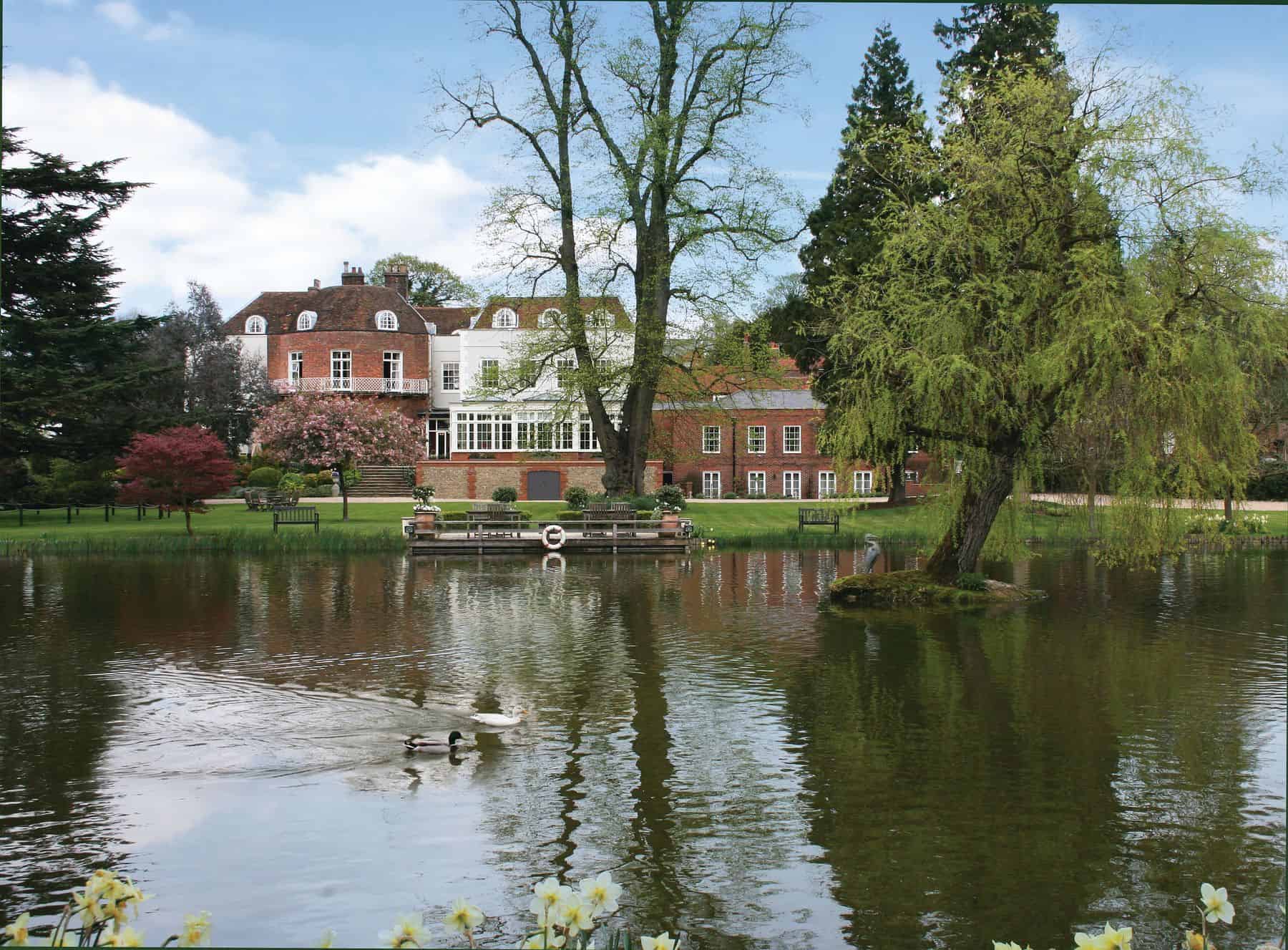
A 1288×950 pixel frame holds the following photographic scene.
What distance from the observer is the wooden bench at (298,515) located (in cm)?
3520

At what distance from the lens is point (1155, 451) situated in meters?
18.3

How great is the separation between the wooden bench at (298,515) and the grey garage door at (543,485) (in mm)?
13166

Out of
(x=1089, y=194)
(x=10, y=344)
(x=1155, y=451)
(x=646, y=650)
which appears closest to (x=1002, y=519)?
(x=1155, y=451)

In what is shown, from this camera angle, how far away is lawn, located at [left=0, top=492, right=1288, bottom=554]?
3127cm

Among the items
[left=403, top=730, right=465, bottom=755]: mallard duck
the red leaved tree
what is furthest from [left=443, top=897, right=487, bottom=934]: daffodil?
the red leaved tree

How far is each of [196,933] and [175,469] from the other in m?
32.2

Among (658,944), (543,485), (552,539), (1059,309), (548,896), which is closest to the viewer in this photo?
(658,944)

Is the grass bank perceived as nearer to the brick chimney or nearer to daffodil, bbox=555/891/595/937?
daffodil, bbox=555/891/595/937

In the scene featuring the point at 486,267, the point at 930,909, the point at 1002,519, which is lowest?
the point at 930,909

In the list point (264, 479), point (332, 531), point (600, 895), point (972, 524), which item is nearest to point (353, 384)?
point (264, 479)

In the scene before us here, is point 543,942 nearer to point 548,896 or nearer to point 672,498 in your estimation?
point 548,896

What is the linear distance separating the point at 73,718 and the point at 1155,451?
51.4 ft

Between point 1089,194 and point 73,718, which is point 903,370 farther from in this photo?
point 73,718

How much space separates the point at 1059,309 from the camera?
59.1ft
